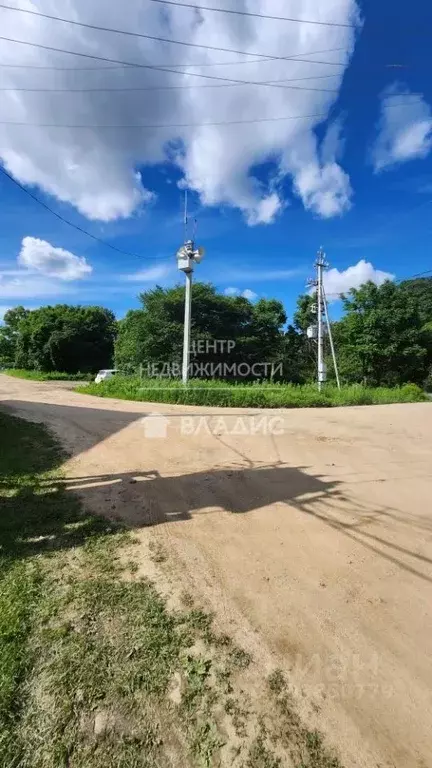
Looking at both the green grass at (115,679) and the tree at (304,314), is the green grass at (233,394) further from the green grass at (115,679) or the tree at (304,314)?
the tree at (304,314)

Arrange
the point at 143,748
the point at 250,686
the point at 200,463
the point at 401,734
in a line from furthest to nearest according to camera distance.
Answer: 1. the point at 200,463
2. the point at 250,686
3. the point at 401,734
4. the point at 143,748

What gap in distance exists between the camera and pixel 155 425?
8.95 m

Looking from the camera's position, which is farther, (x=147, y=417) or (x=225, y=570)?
(x=147, y=417)

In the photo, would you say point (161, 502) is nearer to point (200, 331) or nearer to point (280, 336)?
point (200, 331)

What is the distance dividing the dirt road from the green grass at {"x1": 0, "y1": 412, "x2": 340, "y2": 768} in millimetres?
228

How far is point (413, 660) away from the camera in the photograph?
2.07m

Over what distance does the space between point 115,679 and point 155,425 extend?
23.6 feet

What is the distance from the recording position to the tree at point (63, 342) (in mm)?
36375

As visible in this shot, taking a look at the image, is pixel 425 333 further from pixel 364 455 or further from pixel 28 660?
pixel 28 660

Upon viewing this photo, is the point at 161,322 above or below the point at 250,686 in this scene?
above

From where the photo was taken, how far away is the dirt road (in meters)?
1.83

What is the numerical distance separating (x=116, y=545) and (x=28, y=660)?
124 centimetres

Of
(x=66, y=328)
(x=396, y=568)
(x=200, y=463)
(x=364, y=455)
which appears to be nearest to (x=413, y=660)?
(x=396, y=568)

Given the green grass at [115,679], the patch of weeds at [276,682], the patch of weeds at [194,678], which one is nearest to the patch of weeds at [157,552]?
the green grass at [115,679]
